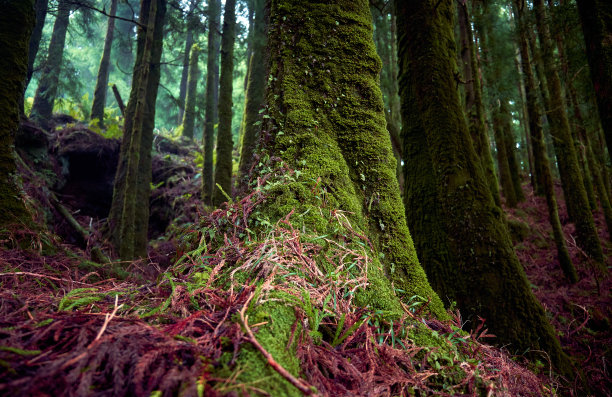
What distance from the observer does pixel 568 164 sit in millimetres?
7957

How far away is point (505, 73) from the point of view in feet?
51.4

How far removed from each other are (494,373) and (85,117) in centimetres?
1613

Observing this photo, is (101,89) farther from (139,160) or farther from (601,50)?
(601,50)

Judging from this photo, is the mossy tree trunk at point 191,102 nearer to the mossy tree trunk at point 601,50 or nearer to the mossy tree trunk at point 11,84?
the mossy tree trunk at point 11,84

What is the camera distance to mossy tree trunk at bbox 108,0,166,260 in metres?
6.16

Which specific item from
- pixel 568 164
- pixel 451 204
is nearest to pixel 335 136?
pixel 451 204

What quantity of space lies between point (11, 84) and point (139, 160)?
13.0 ft

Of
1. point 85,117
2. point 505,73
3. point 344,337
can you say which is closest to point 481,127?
point 344,337

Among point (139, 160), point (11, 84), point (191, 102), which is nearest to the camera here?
point (11, 84)

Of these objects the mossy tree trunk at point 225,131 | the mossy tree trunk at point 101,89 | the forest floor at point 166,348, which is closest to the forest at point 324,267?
the forest floor at point 166,348

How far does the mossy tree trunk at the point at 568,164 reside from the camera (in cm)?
775

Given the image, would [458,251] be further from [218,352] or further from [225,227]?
[218,352]

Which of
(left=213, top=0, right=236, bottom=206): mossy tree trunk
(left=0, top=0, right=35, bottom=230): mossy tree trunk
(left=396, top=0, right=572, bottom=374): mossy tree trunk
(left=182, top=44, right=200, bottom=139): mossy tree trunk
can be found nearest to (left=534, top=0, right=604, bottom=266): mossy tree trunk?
(left=396, top=0, right=572, bottom=374): mossy tree trunk

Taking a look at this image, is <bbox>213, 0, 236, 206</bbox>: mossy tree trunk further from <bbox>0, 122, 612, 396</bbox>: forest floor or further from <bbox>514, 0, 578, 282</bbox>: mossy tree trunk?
<bbox>514, 0, 578, 282</bbox>: mossy tree trunk
